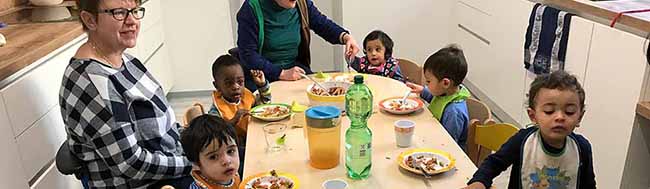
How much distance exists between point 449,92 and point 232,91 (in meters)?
0.89

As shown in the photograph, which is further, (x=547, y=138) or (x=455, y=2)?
(x=455, y=2)

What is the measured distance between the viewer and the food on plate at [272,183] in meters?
1.29

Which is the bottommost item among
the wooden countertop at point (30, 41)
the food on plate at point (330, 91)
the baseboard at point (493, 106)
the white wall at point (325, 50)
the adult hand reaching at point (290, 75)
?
the baseboard at point (493, 106)

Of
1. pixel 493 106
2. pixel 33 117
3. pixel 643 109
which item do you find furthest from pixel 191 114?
pixel 493 106

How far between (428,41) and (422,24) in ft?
0.50

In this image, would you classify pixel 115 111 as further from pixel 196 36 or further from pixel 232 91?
pixel 196 36

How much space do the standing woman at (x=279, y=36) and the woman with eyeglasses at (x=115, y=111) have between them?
0.81 m

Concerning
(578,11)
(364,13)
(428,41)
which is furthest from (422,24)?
(578,11)

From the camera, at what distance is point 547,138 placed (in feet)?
4.36

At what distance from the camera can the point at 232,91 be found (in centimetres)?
215

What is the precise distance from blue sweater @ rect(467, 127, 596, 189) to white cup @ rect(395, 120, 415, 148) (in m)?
0.24

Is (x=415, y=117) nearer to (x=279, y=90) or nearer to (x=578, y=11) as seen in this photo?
(x=279, y=90)

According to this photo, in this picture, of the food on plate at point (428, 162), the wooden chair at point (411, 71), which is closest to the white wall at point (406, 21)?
the wooden chair at point (411, 71)

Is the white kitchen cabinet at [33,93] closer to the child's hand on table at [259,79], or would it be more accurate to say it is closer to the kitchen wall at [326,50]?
the child's hand on table at [259,79]
